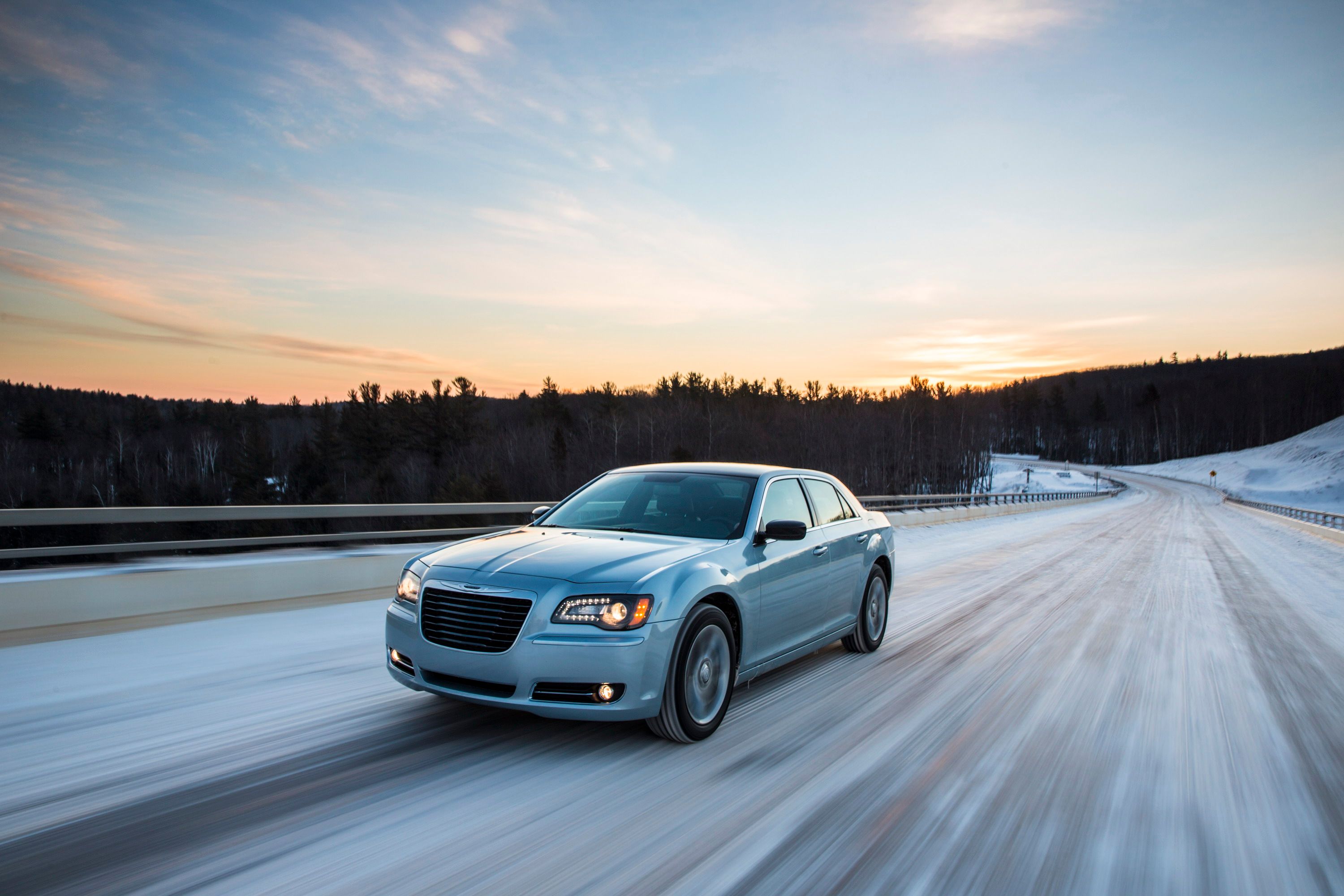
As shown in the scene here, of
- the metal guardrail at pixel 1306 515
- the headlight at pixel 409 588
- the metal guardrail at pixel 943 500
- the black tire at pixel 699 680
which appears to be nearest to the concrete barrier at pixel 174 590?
the headlight at pixel 409 588

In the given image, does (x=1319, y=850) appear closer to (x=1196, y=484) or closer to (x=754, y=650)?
(x=754, y=650)

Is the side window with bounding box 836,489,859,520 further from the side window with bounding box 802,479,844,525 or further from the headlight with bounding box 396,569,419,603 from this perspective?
the headlight with bounding box 396,569,419,603

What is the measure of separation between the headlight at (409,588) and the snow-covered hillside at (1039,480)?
105627 mm

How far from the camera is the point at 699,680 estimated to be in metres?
4.59

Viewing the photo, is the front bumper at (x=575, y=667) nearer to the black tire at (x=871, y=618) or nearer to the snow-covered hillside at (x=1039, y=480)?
the black tire at (x=871, y=618)

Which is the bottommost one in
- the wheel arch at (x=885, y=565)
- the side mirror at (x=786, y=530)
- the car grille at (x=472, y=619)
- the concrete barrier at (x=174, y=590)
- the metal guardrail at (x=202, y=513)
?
the concrete barrier at (x=174, y=590)

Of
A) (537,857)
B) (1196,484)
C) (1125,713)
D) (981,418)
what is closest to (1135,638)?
(1125,713)

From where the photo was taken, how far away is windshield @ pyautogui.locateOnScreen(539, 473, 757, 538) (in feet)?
17.7

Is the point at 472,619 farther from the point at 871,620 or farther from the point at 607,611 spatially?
→ the point at 871,620

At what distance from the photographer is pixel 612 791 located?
3.78 m

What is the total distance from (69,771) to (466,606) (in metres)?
1.97

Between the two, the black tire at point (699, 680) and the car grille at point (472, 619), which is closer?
the car grille at point (472, 619)

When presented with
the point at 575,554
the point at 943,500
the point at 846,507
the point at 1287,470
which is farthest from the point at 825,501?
the point at 1287,470

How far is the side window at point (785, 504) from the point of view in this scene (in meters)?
5.71
